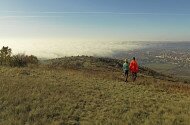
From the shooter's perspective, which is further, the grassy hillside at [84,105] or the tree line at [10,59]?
the tree line at [10,59]

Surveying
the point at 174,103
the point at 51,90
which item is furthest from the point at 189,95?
the point at 51,90

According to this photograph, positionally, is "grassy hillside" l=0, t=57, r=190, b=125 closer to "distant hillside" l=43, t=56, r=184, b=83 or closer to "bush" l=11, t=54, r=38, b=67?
"bush" l=11, t=54, r=38, b=67

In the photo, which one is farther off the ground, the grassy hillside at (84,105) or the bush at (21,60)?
the bush at (21,60)

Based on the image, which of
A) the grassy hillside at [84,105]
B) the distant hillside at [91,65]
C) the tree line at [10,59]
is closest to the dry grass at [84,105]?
the grassy hillside at [84,105]

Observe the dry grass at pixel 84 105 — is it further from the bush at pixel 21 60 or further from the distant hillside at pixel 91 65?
the distant hillside at pixel 91 65

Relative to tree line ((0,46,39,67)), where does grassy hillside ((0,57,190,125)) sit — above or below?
below

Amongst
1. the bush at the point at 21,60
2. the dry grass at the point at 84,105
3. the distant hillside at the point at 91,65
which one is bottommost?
the distant hillside at the point at 91,65

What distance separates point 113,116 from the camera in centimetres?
1677

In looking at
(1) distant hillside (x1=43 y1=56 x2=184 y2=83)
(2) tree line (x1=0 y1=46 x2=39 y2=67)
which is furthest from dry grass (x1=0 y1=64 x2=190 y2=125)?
(1) distant hillside (x1=43 y1=56 x2=184 y2=83)

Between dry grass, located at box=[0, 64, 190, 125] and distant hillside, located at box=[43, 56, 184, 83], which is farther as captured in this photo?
distant hillside, located at box=[43, 56, 184, 83]

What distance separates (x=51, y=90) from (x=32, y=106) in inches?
172

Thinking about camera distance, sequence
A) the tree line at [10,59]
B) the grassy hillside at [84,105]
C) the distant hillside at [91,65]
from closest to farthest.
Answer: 1. the grassy hillside at [84,105]
2. the tree line at [10,59]
3. the distant hillside at [91,65]

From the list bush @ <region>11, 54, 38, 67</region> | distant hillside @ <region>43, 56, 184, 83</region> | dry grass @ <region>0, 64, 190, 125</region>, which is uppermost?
bush @ <region>11, 54, 38, 67</region>

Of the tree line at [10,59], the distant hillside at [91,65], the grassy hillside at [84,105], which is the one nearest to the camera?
the grassy hillside at [84,105]
